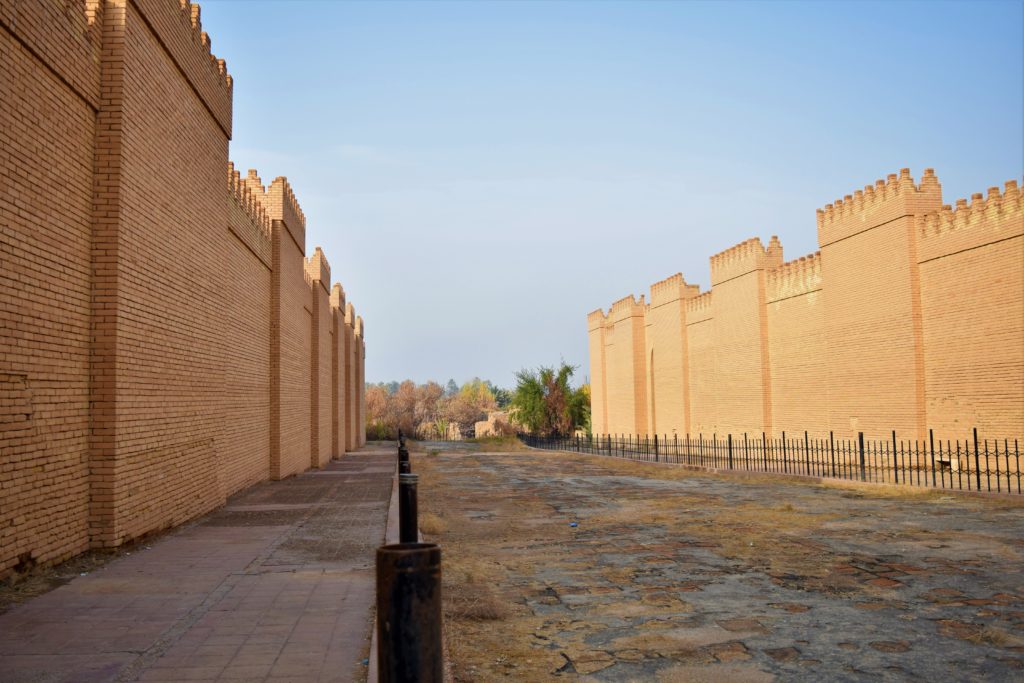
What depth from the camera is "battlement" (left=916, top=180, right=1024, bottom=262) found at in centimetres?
1844

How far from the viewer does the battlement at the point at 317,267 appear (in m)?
27.6

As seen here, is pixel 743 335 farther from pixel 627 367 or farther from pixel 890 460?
pixel 627 367

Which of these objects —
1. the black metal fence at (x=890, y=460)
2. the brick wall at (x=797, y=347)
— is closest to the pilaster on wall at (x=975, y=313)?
the black metal fence at (x=890, y=460)

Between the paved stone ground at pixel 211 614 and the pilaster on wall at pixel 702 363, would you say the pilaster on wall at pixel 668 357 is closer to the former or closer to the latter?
the pilaster on wall at pixel 702 363

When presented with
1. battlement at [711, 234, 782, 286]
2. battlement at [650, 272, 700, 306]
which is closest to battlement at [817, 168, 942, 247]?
battlement at [711, 234, 782, 286]

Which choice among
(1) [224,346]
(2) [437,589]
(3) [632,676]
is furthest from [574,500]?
(2) [437,589]

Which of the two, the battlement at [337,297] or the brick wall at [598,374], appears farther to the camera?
the brick wall at [598,374]

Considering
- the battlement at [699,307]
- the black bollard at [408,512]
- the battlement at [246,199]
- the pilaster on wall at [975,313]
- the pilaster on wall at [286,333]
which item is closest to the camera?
the black bollard at [408,512]

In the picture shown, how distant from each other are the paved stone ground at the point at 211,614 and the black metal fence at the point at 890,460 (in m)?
12.1

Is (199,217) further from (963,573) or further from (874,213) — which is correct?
(874,213)

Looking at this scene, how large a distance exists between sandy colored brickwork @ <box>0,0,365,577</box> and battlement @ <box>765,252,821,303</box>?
1987 centimetres

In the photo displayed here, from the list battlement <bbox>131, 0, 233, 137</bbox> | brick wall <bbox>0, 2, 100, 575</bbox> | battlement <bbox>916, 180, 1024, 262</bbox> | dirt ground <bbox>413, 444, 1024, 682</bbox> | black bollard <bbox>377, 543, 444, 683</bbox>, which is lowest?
dirt ground <bbox>413, 444, 1024, 682</bbox>

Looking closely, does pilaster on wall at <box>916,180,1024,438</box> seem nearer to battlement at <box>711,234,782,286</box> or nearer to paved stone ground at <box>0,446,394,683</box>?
battlement at <box>711,234,782,286</box>

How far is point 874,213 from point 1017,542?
1547 cm
